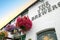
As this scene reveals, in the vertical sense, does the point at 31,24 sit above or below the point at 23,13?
below

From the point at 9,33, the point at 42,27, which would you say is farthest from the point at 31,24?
the point at 9,33

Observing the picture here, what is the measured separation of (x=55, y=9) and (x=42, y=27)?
3.88 feet

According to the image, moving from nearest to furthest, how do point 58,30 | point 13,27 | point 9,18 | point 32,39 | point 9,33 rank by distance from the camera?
point 58,30
point 32,39
point 13,27
point 9,33
point 9,18

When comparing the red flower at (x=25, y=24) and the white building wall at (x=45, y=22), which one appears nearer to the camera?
the white building wall at (x=45, y=22)

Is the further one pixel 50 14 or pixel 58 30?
pixel 50 14

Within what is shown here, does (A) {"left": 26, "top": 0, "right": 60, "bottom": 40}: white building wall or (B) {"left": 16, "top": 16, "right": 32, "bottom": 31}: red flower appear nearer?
(A) {"left": 26, "top": 0, "right": 60, "bottom": 40}: white building wall

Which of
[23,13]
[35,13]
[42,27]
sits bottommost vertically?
[42,27]

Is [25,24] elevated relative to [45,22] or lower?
elevated

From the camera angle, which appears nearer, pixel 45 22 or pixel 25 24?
pixel 45 22

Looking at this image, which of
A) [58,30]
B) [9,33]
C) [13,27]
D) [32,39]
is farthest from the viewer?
[9,33]

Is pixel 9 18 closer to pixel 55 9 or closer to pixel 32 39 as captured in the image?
pixel 32 39

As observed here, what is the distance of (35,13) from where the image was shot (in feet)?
25.3

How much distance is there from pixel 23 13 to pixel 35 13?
1687 mm

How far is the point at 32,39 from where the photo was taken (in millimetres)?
7020
